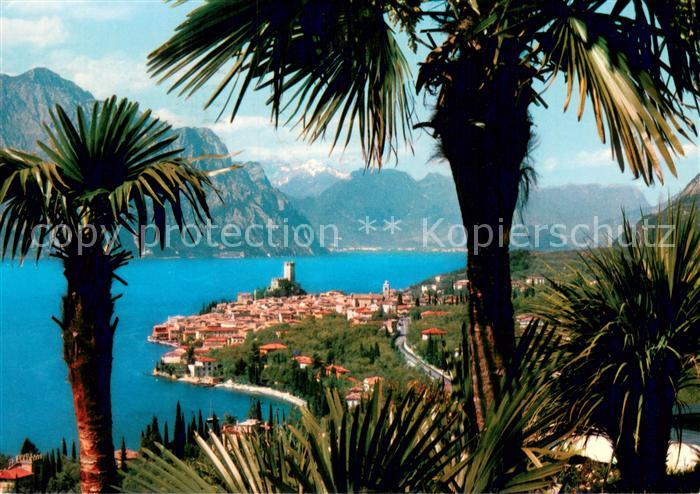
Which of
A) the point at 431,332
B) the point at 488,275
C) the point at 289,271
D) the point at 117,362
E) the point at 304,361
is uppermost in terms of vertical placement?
the point at 488,275

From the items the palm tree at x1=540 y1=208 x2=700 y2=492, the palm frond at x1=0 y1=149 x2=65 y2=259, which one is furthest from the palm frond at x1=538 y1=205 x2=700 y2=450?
the palm frond at x1=0 y1=149 x2=65 y2=259

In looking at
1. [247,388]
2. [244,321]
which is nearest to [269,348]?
[247,388]

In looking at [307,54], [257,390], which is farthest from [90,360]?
[257,390]

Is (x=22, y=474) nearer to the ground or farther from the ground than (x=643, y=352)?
nearer to the ground

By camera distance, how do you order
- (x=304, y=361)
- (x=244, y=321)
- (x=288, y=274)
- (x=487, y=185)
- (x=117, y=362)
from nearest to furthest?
(x=487, y=185)
(x=304, y=361)
(x=117, y=362)
(x=244, y=321)
(x=288, y=274)

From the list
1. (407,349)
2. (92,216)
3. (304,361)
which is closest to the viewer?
(92,216)

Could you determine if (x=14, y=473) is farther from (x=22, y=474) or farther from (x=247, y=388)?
(x=247, y=388)

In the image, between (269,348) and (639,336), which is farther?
(269,348)

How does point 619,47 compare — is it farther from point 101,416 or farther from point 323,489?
point 101,416
